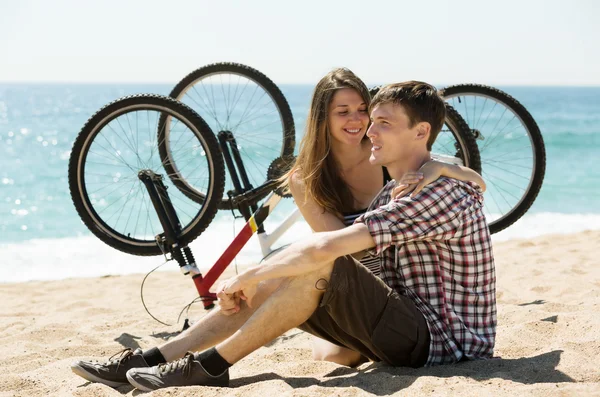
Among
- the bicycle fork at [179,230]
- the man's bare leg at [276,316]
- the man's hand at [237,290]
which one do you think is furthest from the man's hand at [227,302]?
the bicycle fork at [179,230]

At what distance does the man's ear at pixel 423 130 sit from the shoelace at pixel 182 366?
3.66ft

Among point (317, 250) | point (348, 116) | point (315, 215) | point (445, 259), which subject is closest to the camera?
point (317, 250)

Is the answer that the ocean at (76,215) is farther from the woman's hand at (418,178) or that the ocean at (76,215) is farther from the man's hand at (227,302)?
the woman's hand at (418,178)

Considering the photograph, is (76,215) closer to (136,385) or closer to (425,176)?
(136,385)

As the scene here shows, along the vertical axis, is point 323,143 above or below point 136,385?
above

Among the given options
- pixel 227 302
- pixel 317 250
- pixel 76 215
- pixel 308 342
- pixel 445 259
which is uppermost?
pixel 317 250

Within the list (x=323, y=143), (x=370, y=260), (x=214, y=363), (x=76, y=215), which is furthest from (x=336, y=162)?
(x=76, y=215)

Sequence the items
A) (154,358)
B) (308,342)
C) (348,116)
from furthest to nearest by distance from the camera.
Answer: (308,342)
(348,116)
(154,358)

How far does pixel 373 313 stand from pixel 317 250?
31 centimetres

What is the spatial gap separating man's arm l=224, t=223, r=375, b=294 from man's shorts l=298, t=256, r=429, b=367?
9cm

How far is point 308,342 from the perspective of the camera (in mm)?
3691

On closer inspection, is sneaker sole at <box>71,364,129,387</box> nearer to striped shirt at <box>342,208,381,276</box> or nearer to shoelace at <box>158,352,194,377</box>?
shoelace at <box>158,352,194,377</box>

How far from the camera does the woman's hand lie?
2529 millimetres

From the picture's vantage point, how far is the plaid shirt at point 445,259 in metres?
2.49
